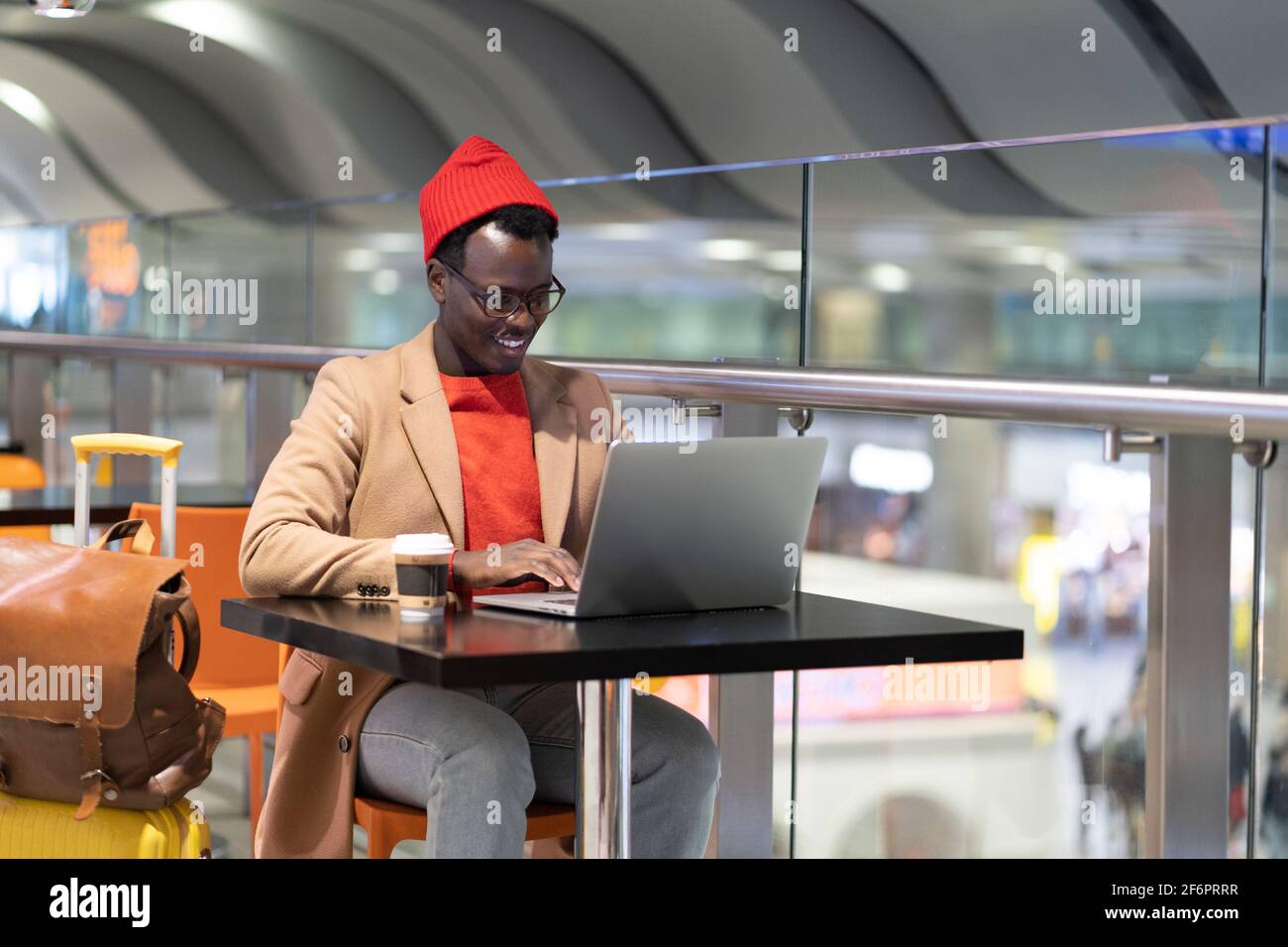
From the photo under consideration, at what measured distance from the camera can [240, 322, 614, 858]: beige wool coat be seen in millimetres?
2088

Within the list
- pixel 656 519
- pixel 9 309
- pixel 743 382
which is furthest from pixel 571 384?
pixel 9 309

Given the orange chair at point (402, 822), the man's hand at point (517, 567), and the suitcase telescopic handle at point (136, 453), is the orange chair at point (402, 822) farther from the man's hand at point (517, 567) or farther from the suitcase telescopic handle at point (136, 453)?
the suitcase telescopic handle at point (136, 453)

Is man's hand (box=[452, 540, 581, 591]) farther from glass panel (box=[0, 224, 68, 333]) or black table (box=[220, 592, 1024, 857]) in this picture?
glass panel (box=[0, 224, 68, 333])

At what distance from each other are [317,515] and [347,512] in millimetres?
104

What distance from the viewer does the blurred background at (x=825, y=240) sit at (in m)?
2.35

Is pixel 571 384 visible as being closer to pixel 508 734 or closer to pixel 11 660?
pixel 508 734

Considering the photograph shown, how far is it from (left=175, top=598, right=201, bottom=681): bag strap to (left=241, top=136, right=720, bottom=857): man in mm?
129

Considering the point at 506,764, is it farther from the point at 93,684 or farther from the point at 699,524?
the point at 93,684

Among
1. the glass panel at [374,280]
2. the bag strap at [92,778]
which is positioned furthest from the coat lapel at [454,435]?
the glass panel at [374,280]

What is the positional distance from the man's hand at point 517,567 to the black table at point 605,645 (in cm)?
6

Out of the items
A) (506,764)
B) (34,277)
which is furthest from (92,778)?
(34,277)

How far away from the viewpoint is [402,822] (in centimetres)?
211

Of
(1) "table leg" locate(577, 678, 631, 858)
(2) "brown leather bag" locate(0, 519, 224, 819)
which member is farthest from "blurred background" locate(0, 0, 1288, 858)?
(2) "brown leather bag" locate(0, 519, 224, 819)

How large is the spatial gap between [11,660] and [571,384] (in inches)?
34.5
